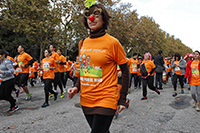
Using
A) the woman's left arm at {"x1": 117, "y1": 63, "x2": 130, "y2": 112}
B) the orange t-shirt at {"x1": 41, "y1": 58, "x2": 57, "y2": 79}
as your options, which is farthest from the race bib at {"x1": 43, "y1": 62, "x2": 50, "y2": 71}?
the woman's left arm at {"x1": 117, "y1": 63, "x2": 130, "y2": 112}

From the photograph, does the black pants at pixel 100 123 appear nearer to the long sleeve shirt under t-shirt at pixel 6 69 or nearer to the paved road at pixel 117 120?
the paved road at pixel 117 120

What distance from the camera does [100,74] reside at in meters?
2.11

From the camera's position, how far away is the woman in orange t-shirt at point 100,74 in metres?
1.98

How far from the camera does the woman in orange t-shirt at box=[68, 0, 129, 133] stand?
1980 mm

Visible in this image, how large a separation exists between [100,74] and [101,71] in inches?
1.6

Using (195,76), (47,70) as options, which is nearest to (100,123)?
(47,70)

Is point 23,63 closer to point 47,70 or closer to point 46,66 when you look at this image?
point 46,66

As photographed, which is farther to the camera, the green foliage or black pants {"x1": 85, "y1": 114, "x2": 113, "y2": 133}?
the green foliage

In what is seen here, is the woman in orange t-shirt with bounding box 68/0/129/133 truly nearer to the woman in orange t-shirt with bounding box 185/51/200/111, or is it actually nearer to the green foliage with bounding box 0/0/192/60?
the woman in orange t-shirt with bounding box 185/51/200/111

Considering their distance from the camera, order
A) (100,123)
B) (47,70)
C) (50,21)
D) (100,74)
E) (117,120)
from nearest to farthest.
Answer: (100,123)
(100,74)
(117,120)
(47,70)
(50,21)

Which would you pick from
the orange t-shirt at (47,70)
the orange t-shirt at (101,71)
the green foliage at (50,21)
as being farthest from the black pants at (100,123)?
the green foliage at (50,21)

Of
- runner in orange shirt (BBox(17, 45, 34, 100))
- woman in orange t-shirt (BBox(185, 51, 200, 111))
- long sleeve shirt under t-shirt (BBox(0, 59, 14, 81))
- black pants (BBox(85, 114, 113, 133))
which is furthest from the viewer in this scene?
runner in orange shirt (BBox(17, 45, 34, 100))

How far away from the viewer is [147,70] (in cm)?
743

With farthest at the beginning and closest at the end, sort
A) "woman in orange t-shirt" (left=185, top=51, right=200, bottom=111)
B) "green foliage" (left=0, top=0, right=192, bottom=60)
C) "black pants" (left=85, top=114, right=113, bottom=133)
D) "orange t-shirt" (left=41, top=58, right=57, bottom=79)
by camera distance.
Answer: "green foliage" (left=0, top=0, right=192, bottom=60), "orange t-shirt" (left=41, top=58, right=57, bottom=79), "woman in orange t-shirt" (left=185, top=51, right=200, bottom=111), "black pants" (left=85, top=114, right=113, bottom=133)
